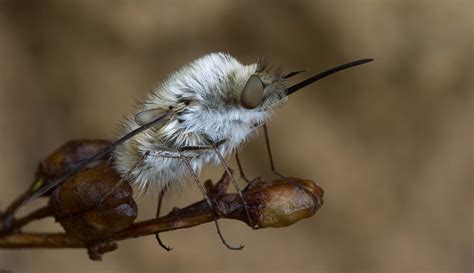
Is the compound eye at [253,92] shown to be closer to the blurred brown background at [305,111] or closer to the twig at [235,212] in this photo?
the twig at [235,212]

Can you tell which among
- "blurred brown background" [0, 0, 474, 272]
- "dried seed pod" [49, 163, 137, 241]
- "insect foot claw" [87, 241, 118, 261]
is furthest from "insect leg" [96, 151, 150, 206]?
"blurred brown background" [0, 0, 474, 272]

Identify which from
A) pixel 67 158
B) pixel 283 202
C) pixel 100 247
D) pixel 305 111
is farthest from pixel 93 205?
pixel 305 111

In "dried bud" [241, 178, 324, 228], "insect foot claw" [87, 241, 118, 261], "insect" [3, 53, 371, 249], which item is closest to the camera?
"dried bud" [241, 178, 324, 228]

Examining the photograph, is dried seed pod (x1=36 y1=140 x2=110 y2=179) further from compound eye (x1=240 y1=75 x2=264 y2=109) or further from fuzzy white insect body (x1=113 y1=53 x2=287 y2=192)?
compound eye (x1=240 y1=75 x2=264 y2=109)

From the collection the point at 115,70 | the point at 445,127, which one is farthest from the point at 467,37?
the point at 115,70

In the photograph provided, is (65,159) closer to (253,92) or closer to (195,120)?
(195,120)

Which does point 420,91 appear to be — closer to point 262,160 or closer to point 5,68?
point 262,160
